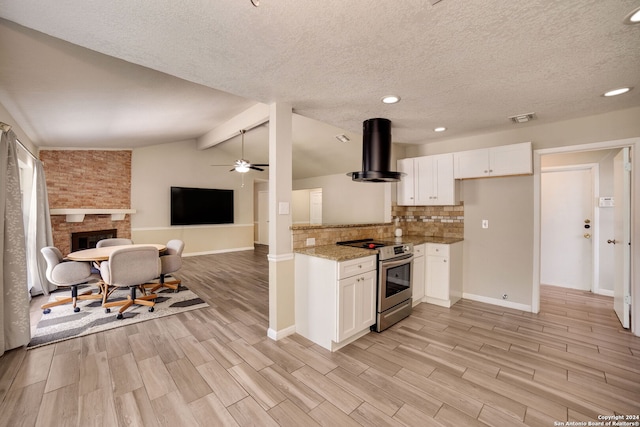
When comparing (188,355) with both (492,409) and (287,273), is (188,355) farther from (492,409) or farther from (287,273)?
(492,409)

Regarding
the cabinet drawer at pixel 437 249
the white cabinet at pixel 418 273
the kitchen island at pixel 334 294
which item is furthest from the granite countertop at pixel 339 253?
the cabinet drawer at pixel 437 249

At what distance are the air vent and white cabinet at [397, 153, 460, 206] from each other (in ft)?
2.82

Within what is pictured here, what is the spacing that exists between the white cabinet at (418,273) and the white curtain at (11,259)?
413 cm

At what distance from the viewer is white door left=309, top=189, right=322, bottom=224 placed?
26.9ft

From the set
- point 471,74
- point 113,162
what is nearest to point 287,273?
point 471,74

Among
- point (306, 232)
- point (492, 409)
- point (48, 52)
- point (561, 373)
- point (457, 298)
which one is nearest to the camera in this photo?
point (492, 409)

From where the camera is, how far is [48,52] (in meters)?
1.90

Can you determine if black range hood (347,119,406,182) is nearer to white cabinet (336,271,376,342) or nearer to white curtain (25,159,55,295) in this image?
white cabinet (336,271,376,342)

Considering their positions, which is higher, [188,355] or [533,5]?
[533,5]

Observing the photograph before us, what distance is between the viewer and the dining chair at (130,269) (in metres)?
3.05

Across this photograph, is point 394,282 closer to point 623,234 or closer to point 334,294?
point 334,294

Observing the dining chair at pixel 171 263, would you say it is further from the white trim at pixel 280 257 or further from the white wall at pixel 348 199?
the white wall at pixel 348 199

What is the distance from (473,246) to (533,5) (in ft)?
10.6

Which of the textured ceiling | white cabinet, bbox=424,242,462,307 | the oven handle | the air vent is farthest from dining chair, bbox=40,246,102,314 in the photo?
the air vent
